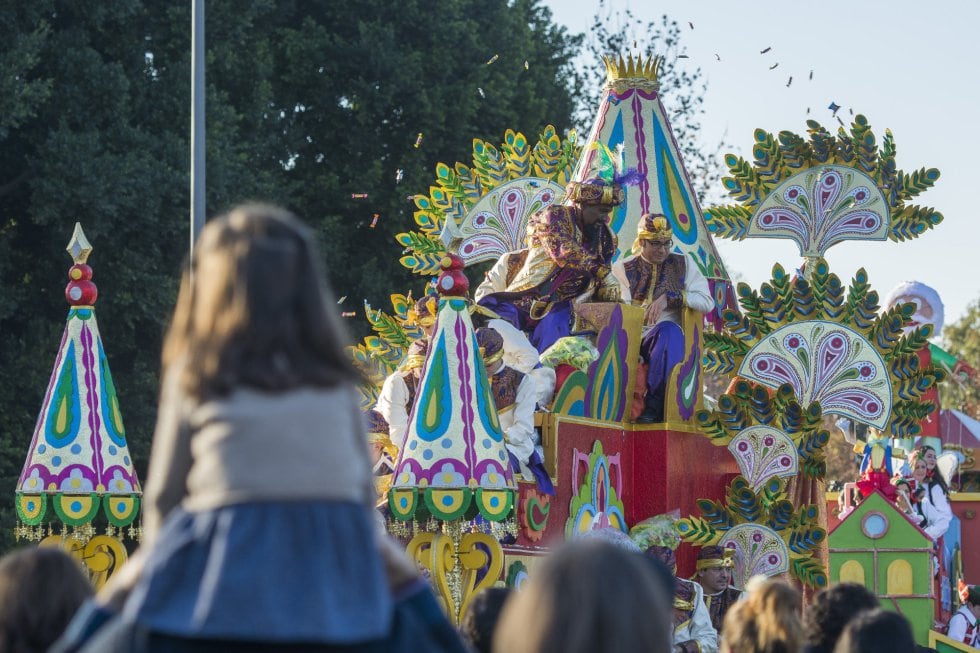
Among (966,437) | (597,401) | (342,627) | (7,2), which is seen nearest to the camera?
(342,627)

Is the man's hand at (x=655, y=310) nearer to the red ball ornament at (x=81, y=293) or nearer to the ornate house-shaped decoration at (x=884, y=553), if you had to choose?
the ornate house-shaped decoration at (x=884, y=553)

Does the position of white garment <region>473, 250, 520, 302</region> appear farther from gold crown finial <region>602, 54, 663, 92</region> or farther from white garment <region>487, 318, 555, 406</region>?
gold crown finial <region>602, 54, 663, 92</region>

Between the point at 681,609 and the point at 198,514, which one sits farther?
the point at 681,609

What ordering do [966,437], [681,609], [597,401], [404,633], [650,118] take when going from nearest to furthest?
[404,633], [681,609], [597,401], [650,118], [966,437]

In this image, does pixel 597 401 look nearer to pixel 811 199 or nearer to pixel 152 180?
pixel 811 199

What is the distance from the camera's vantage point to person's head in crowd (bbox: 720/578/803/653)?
208 inches

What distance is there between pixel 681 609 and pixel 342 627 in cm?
794

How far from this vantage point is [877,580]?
14445 mm

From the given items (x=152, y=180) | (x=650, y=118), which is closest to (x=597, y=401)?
(x=650, y=118)

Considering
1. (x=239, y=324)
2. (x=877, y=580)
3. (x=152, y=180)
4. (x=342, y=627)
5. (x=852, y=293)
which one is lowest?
(x=877, y=580)

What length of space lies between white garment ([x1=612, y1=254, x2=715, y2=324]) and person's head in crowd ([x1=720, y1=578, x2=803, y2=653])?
29.1 feet

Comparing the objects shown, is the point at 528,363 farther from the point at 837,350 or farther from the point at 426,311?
the point at 837,350

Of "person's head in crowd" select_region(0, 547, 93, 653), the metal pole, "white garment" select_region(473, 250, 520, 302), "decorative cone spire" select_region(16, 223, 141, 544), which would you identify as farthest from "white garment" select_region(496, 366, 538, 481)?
"person's head in crowd" select_region(0, 547, 93, 653)

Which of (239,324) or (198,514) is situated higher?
(239,324)
